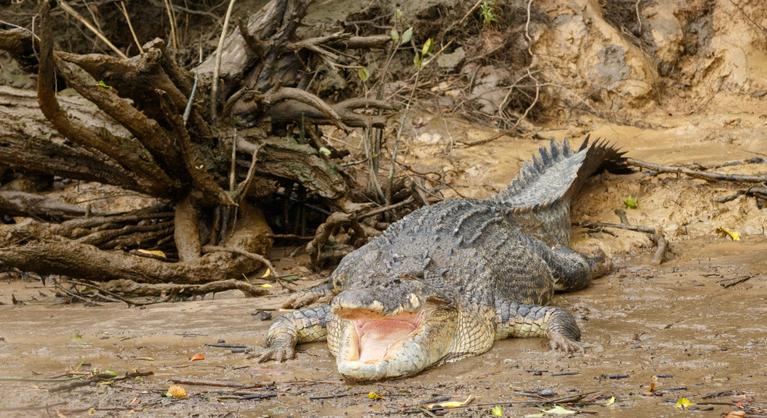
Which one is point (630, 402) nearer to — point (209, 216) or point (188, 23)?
point (209, 216)

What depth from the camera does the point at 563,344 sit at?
14.6ft

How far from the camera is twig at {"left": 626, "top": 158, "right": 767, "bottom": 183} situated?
724 centimetres

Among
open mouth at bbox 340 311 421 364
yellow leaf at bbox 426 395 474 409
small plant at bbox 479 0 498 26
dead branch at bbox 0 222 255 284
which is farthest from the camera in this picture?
small plant at bbox 479 0 498 26

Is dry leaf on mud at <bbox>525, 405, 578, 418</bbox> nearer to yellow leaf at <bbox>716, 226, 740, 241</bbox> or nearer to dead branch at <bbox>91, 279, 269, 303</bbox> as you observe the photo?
dead branch at <bbox>91, 279, 269, 303</bbox>

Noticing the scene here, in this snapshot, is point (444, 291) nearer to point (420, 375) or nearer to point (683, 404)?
point (420, 375)

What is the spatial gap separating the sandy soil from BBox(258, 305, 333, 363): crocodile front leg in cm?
6

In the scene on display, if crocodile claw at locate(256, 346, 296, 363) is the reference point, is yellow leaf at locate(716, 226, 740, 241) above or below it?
above

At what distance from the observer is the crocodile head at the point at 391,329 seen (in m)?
4.02

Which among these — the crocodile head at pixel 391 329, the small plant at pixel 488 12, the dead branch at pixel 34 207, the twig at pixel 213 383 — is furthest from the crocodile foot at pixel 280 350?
the small plant at pixel 488 12

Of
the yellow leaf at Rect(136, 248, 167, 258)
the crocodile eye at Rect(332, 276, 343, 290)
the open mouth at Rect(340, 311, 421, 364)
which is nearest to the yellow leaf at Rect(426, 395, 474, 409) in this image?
the open mouth at Rect(340, 311, 421, 364)

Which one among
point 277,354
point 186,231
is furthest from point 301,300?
point 186,231

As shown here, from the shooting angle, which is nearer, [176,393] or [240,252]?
[176,393]

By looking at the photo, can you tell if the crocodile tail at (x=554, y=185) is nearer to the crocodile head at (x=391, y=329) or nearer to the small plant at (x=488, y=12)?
the crocodile head at (x=391, y=329)

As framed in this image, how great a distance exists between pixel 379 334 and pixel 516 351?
2.66ft
